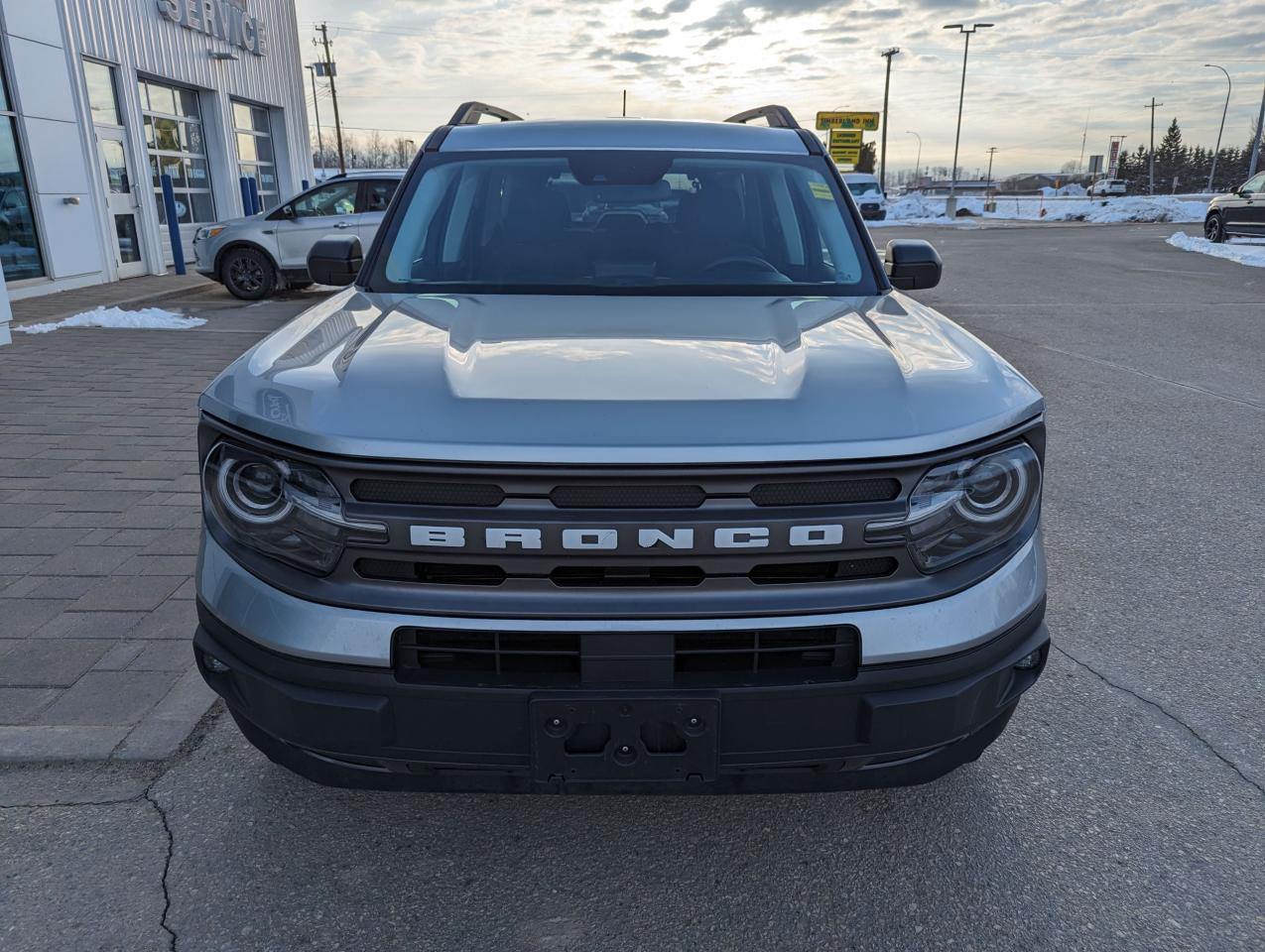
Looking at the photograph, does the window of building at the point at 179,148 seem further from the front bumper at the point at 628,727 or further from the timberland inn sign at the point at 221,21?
the front bumper at the point at 628,727

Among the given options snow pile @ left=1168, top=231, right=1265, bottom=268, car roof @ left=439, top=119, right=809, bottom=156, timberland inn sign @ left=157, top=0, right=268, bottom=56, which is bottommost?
snow pile @ left=1168, top=231, right=1265, bottom=268

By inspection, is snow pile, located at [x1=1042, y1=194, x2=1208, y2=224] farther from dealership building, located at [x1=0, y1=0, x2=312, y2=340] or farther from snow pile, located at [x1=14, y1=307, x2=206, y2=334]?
snow pile, located at [x1=14, y1=307, x2=206, y2=334]

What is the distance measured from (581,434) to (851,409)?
0.55 m

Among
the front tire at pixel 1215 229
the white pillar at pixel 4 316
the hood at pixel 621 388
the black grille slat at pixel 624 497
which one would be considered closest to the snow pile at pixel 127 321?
the white pillar at pixel 4 316

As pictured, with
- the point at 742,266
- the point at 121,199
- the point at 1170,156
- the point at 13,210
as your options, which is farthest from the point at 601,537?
the point at 1170,156

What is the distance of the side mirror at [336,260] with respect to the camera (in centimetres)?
361

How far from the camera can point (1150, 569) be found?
4109mm

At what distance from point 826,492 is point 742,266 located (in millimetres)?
1524

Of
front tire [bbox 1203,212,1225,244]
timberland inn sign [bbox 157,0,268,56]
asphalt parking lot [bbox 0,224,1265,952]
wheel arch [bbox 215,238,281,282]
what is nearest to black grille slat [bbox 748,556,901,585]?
asphalt parking lot [bbox 0,224,1265,952]

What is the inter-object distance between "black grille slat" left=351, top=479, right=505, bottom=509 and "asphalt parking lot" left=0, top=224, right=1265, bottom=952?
1017 millimetres

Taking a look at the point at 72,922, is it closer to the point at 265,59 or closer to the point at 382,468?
the point at 382,468

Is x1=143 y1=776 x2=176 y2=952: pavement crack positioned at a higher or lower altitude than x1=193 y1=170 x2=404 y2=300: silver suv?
lower

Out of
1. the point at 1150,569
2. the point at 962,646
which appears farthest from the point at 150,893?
the point at 1150,569

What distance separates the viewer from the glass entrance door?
1530cm
